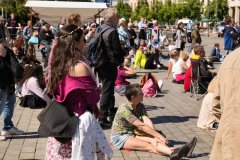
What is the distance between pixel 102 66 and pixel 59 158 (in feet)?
12.5

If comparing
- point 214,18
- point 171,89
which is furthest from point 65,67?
point 214,18

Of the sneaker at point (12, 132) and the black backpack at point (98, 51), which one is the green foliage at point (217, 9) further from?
the sneaker at point (12, 132)

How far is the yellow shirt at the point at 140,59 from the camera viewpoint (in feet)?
55.2

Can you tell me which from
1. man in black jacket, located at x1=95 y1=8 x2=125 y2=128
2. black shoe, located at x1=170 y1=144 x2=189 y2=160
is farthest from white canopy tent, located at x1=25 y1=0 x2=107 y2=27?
black shoe, located at x1=170 y1=144 x2=189 y2=160

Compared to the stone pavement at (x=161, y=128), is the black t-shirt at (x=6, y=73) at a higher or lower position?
higher

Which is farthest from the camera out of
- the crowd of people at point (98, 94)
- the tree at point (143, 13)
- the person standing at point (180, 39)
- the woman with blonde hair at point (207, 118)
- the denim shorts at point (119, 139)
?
the tree at point (143, 13)

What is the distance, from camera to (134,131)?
20.8 ft

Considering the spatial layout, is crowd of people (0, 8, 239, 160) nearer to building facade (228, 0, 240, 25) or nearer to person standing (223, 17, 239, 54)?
person standing (223, 17, 239, 54)

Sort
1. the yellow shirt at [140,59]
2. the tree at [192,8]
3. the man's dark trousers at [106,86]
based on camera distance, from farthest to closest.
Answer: the tree at [192,8] < the yellow shirt at [140,59] < the man's dark trousers at [106,86]

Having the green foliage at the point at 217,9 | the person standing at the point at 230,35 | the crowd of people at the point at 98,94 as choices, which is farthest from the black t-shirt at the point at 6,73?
the green foliage at the point at 217,9

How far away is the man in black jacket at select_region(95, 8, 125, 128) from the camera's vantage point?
24.3 feet

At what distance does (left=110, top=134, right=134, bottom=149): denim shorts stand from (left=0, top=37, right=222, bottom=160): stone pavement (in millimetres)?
89

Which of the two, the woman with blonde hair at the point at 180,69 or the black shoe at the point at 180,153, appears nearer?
the black shoe at the point at 180,153

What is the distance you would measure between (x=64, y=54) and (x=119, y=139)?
281cm
